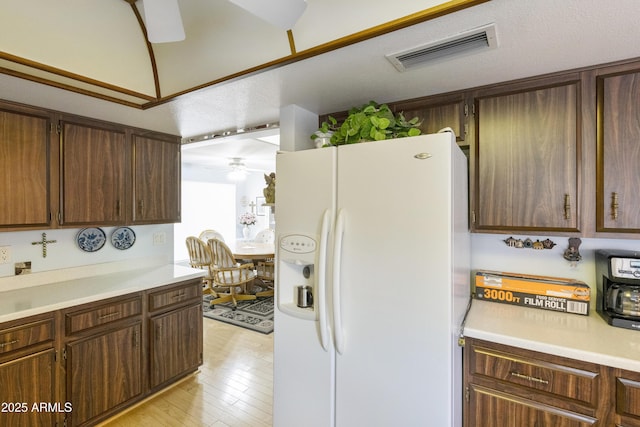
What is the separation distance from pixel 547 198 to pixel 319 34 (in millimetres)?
1412

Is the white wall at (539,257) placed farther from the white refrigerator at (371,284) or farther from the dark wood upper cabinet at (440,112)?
the dark wood upper cabinet at (440,112)

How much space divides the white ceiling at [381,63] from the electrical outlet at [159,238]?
44.4 inches

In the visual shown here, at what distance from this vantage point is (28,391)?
67.7 inches

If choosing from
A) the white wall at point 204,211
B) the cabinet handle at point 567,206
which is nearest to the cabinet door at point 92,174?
the cabinet handle at point 567,206

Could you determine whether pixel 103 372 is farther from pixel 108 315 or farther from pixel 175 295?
pixel 175 295

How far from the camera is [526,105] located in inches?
65.4

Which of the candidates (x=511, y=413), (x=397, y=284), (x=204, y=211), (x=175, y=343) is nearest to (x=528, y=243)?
(x=511, y=413)

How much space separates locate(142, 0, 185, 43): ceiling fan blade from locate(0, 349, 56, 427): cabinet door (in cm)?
187

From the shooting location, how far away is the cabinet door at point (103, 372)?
6.26ft

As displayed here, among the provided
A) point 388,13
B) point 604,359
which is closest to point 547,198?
point 604,359

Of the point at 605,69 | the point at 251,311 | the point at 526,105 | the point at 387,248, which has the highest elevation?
the point at 605,69

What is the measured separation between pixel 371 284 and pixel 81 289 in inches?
78.4

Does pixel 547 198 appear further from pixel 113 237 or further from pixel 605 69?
pixel 113 237

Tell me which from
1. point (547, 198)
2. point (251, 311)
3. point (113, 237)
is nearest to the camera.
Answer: point (547, 198)
